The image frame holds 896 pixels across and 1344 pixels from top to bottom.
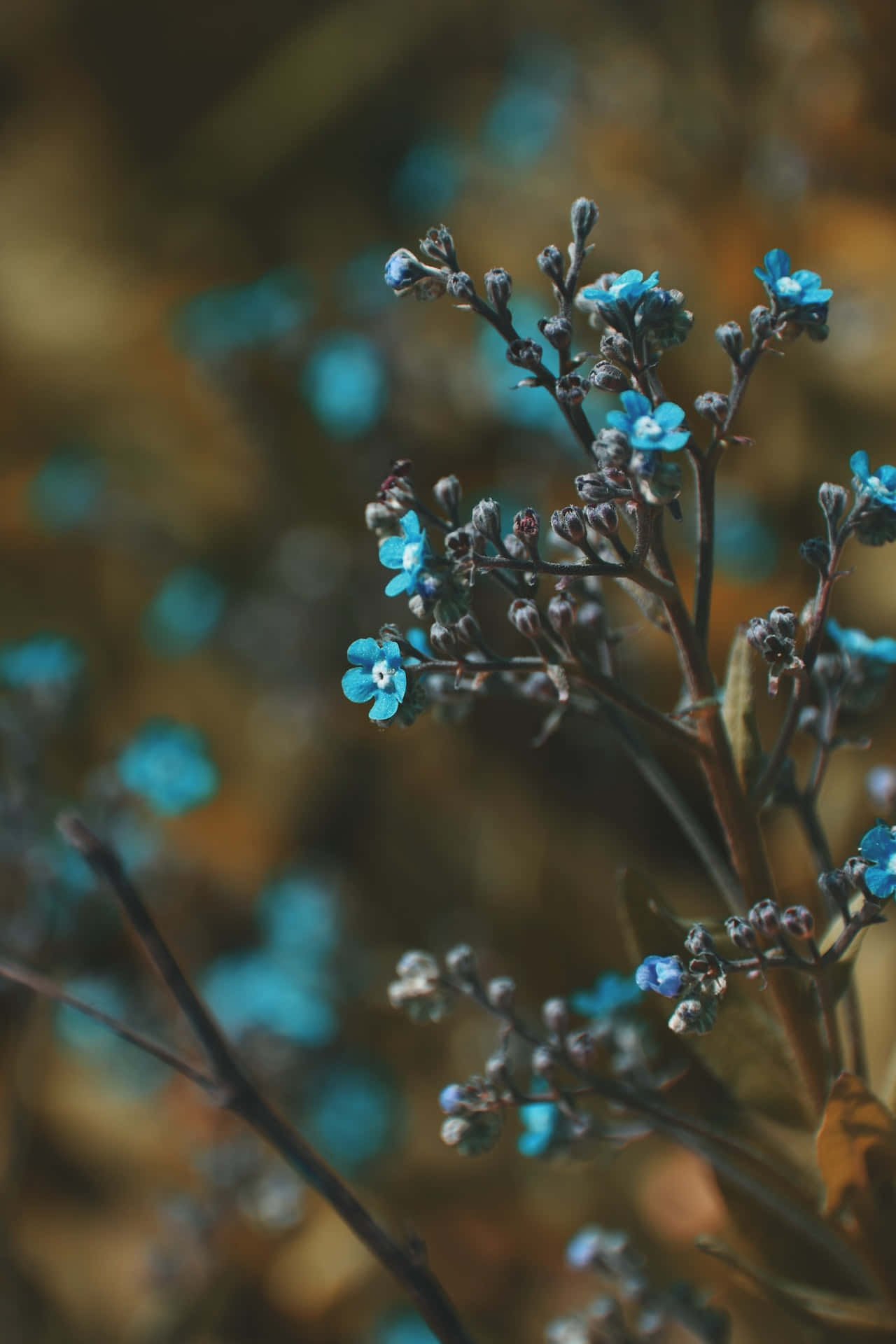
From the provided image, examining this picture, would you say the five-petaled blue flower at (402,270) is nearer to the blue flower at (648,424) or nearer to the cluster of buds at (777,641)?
the blue flower at (648,424)

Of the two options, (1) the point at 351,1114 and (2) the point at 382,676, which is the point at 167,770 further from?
(2) the point at 382,676

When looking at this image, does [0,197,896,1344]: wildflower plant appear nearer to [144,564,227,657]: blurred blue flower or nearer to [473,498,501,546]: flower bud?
[473,498,501,546]: flower bud

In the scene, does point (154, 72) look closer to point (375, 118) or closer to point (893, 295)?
point (375, 118)

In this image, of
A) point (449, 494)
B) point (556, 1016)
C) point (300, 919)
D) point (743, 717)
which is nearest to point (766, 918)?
point (743, 717)

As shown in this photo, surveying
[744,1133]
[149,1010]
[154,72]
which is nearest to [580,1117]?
[744,1133]

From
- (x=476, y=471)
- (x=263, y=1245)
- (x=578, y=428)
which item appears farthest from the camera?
(x=476, y=471)

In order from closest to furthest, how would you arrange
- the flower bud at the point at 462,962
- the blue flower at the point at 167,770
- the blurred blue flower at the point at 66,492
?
the flower bud at the point at 462,962 → the blue flower at the point at 167,770 → the blurred blue flower at the point at 66,492

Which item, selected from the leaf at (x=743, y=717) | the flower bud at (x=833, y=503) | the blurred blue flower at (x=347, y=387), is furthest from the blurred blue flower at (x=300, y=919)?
the flower bud at (x=833, y=503)
